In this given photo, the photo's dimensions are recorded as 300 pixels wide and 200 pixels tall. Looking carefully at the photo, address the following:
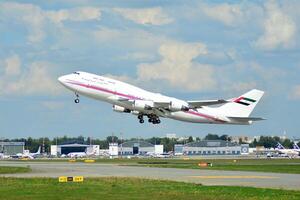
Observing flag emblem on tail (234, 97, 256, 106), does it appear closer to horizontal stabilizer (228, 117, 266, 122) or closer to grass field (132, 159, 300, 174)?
horizontal stabilizer (228, 117, 266, 122)

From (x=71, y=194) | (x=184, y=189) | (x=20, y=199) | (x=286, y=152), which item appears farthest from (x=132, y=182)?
(x=286, y=152)

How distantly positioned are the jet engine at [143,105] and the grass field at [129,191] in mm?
38301

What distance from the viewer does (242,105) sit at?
98.0 meters

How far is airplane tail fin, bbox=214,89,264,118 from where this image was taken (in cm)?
9581

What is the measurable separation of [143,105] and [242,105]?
67.4 ft

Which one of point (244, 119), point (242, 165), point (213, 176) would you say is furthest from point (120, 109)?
point (213, 176)

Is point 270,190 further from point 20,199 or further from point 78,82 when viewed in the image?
point 78,82

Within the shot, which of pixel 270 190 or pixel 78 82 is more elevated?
pixel 78 82

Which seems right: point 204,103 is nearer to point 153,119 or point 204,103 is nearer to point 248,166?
point 153,119

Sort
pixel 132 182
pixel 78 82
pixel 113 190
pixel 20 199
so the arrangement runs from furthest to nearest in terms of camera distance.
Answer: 1. pixel 78 82
2. pixel 132 182
3. pixel 113 190
4. pixel 20 199

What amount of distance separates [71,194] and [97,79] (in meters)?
46.1

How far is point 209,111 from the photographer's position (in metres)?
94.2

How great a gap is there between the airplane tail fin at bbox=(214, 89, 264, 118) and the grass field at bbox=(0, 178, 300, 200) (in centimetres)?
5196

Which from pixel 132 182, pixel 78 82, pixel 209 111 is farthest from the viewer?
pixel 209 111
